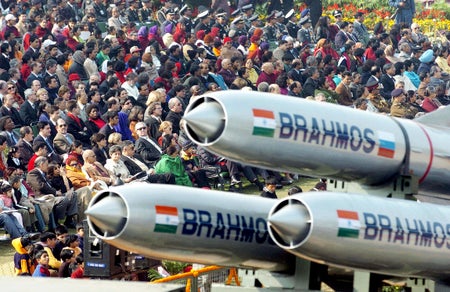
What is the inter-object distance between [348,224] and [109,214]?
64.9 inches

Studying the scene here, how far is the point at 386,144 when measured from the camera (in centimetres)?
1098

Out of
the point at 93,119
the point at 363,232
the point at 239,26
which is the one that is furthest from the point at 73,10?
the point at 363,232

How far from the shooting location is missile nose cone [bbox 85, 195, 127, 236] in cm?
1015

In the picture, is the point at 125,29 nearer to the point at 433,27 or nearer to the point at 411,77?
the point at 411,77

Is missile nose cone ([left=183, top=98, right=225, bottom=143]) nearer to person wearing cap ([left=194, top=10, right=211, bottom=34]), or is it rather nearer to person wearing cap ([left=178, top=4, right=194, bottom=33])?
person wearing cap ([left=178, top=4, right=194, bottom=33])

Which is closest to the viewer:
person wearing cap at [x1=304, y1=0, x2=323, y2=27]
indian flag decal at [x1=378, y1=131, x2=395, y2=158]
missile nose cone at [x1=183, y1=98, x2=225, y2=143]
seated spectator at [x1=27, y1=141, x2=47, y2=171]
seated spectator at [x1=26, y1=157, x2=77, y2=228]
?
missile nose cone at [x1=183, y1=98, x2=225, y2=143]

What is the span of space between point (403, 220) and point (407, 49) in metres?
26.5

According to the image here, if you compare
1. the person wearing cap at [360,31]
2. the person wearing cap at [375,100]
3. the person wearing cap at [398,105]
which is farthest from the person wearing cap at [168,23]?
the person wearing cap at [398,105]

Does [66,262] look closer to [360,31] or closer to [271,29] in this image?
[271,29]

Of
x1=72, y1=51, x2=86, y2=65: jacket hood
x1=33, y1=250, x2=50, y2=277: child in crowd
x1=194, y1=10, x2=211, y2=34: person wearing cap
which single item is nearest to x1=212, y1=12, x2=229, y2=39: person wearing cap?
x1=194, y1=10, x2=211, y2=34: person wearing cap

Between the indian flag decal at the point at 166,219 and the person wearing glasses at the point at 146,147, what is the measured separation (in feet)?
43.0

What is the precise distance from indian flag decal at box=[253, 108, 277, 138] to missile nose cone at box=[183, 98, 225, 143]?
0.23 m

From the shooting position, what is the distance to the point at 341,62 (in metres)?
34.5

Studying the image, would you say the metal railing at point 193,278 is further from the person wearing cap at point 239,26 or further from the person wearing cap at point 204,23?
the person wearing cap at point 239,26
